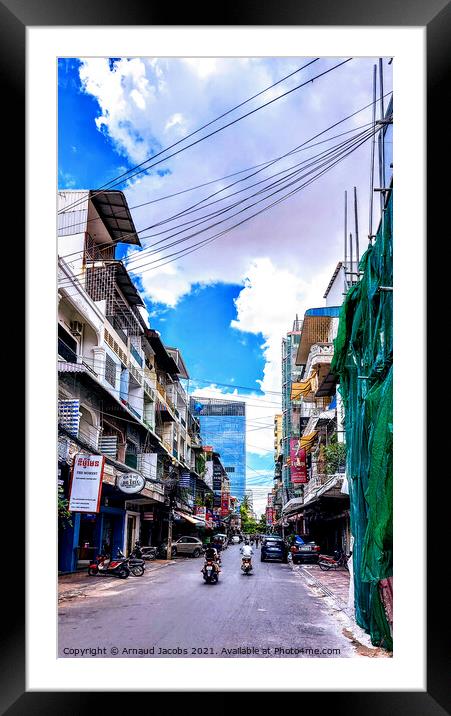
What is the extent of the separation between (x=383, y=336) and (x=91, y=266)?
6605 mm

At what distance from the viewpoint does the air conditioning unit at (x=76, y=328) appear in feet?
40.3

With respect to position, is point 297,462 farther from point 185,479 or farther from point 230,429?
point 230,429

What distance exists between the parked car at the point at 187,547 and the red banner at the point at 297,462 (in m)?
3.88

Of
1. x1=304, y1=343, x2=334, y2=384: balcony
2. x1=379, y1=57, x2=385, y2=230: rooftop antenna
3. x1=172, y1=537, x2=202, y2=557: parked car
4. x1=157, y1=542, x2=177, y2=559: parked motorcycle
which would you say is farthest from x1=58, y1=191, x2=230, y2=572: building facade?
x1=304, y1=343, x2=334, y2=384: balcony

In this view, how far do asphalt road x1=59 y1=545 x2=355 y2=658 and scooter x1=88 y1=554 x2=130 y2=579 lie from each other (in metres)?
0.20

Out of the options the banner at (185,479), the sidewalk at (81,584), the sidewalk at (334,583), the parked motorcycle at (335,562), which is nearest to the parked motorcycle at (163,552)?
the banner at (185,479)

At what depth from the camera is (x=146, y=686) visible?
4.69 m

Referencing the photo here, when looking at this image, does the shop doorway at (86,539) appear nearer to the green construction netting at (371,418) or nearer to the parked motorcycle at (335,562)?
the parked motorcycle at (335,562)

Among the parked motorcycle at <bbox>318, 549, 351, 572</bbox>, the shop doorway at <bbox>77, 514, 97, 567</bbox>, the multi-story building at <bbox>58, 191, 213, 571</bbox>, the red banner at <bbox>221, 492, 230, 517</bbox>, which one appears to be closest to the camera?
the multi-story building at <bbox>58, 191, 213, 571</bbox>

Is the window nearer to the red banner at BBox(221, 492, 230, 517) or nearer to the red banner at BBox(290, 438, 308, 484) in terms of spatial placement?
the red banner at BBox(290, 438, 308, 484)

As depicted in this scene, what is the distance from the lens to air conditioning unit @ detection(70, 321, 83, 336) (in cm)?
1227

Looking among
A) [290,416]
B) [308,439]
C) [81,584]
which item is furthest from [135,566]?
[308,439]

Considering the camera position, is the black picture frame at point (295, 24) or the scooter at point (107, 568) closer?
the black picture frame at point (295, 24)
